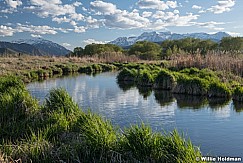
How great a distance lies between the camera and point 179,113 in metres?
13.6

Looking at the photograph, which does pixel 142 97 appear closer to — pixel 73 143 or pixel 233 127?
pixel 233 127

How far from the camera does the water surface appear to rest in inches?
380

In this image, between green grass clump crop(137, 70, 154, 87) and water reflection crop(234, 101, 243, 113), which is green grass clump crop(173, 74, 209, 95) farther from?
green grass clump crop(137, 70, 154, 87)

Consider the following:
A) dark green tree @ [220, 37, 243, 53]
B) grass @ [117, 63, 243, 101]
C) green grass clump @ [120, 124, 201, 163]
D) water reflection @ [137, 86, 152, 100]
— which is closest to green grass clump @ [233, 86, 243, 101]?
grass @ [117, 63, 243, 101]

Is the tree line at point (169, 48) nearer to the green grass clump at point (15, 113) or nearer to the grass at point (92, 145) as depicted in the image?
the green grass clump at point (15, 113)

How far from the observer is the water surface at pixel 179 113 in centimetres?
965

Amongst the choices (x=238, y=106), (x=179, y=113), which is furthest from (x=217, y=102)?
(x=179, y=113)

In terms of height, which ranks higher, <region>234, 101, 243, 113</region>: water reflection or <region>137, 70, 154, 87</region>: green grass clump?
<region>137, 70, 154, 87</region>: green grass clump

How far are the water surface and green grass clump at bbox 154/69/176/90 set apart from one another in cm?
104

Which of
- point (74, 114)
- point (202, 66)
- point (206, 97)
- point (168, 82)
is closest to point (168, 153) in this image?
point (74, 114)

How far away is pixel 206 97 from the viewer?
56.3 feet

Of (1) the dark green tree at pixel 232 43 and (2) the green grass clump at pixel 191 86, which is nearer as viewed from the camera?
(2) the green grass clump at pixel 191 86

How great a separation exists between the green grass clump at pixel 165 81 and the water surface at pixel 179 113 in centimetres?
104

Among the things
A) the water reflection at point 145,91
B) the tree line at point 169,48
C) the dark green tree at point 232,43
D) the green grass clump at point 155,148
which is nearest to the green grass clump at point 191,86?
the water reflection at point 145,91
